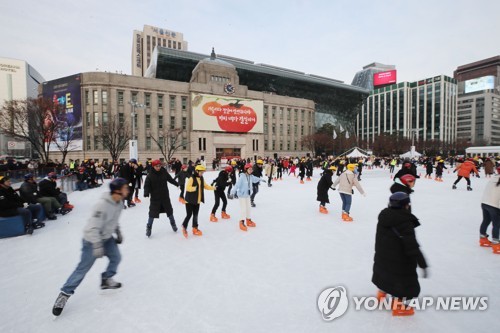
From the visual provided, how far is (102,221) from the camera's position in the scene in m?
2.98

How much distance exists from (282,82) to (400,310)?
Result: 68629 mm

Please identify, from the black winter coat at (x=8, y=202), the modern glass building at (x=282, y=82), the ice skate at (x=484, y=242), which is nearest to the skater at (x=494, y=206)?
the ice skate at (x=484, y=242)

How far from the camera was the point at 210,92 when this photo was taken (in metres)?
47.8

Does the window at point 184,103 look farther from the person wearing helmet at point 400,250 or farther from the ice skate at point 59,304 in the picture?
the person wearing helmet at point 400,250

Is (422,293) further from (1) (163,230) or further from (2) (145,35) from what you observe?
(2) (145,35)

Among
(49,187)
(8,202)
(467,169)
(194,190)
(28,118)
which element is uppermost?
(28,118)

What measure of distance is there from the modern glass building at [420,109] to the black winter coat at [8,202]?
375 ft

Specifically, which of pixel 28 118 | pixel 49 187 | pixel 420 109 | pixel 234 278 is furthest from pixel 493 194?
pixel 420 109

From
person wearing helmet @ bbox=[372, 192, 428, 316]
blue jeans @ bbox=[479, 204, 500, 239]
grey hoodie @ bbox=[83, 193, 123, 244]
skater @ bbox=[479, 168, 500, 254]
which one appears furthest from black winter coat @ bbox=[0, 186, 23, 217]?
blue jeans @ bbox=[479, 204, 500, 239]

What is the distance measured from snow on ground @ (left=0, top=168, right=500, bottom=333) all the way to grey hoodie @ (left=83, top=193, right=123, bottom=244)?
2.98 feet

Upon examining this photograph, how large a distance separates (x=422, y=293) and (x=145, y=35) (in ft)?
431

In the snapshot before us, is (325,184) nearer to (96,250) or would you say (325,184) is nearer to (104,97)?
(96,250)

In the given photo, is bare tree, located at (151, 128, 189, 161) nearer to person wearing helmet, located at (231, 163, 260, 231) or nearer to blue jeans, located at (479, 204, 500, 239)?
person wearing helmet, located at (231, 163, 260, 231)

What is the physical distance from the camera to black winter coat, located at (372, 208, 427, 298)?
246 cm
